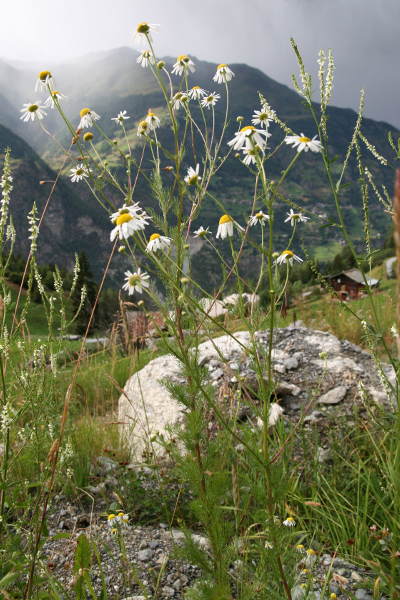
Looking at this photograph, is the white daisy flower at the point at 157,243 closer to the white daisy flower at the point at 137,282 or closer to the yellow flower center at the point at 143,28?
the white daisy flower at the point at 137,282

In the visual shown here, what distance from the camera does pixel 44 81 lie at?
2820 millimetres

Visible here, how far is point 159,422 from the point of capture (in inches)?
191

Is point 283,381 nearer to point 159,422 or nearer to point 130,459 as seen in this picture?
point 159,422

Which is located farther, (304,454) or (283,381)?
(283,381)

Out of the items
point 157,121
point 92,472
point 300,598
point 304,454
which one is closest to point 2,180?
point 157,121

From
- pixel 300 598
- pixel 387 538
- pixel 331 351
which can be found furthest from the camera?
pixel 331 351

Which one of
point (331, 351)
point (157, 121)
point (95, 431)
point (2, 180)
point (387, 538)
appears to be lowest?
point (387, 538)

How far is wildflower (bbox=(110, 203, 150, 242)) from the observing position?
5.94 feet

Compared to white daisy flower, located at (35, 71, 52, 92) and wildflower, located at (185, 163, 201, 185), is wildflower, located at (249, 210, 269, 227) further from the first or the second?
white daisy flower, located at (35, 71, 52, 92)

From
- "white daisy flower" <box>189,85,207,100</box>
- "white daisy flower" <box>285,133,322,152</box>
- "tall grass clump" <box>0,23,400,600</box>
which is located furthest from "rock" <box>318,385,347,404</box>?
"white daisy flower" <box>285,133,322,152</box>

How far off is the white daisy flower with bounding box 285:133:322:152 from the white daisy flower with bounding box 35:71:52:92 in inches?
67.8

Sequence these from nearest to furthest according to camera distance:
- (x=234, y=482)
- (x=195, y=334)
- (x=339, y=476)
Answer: (x=195, y=334) < (x=234, y=482) < (x=339, y=476)

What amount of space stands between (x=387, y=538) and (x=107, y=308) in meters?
46.1

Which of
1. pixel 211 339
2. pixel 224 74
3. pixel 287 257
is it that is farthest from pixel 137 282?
pixel 224 74
